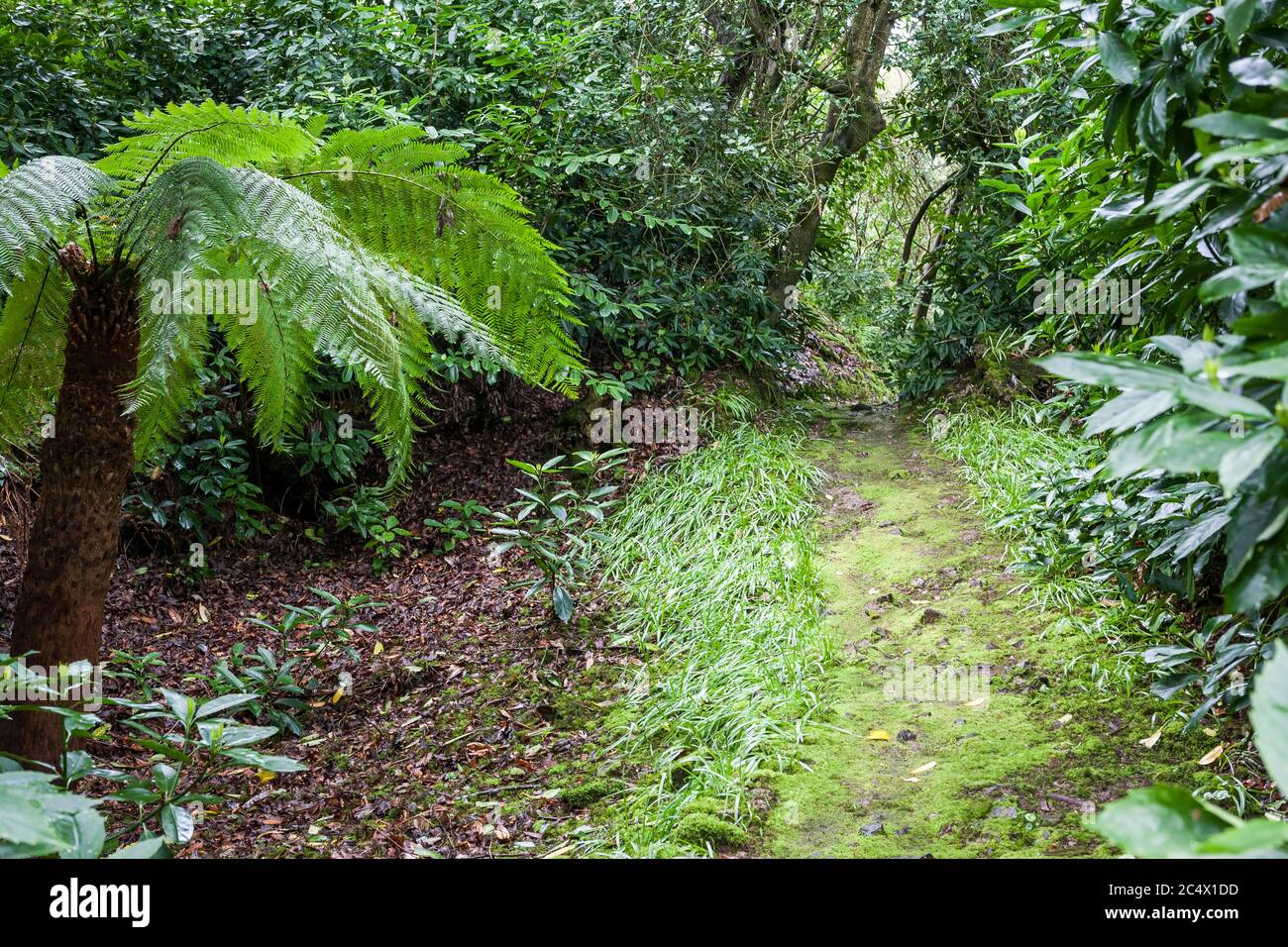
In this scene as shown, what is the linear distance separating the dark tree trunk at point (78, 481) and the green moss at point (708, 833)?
1585mm

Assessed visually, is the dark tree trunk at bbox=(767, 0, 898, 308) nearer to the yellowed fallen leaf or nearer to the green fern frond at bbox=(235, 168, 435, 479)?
the yellowed fallen leaf

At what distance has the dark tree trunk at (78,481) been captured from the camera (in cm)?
201

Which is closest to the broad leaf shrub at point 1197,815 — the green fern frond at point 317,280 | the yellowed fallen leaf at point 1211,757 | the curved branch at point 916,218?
the green fern frond at point 317,280

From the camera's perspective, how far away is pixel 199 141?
2.18 meters

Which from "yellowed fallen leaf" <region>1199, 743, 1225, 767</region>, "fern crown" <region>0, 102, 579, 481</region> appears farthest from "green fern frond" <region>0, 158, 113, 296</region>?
"yellowed fallen leaf" <region>1199, 743, 1225, 767</region>

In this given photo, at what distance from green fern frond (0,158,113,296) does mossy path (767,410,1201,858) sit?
2.17 m

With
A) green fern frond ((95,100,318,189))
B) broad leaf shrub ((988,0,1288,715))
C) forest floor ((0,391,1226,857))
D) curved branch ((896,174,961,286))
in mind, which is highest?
curved branch ((896,174,961,286))

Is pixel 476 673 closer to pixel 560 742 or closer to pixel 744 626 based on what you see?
pixel 560 742

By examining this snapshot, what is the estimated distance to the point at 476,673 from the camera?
353 centimetres

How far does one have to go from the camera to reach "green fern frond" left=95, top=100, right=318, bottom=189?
2111 millimetres

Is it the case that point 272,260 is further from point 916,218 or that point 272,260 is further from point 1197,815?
point 916,218

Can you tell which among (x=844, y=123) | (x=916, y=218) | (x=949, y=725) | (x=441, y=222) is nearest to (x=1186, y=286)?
(x=949, y=725)
